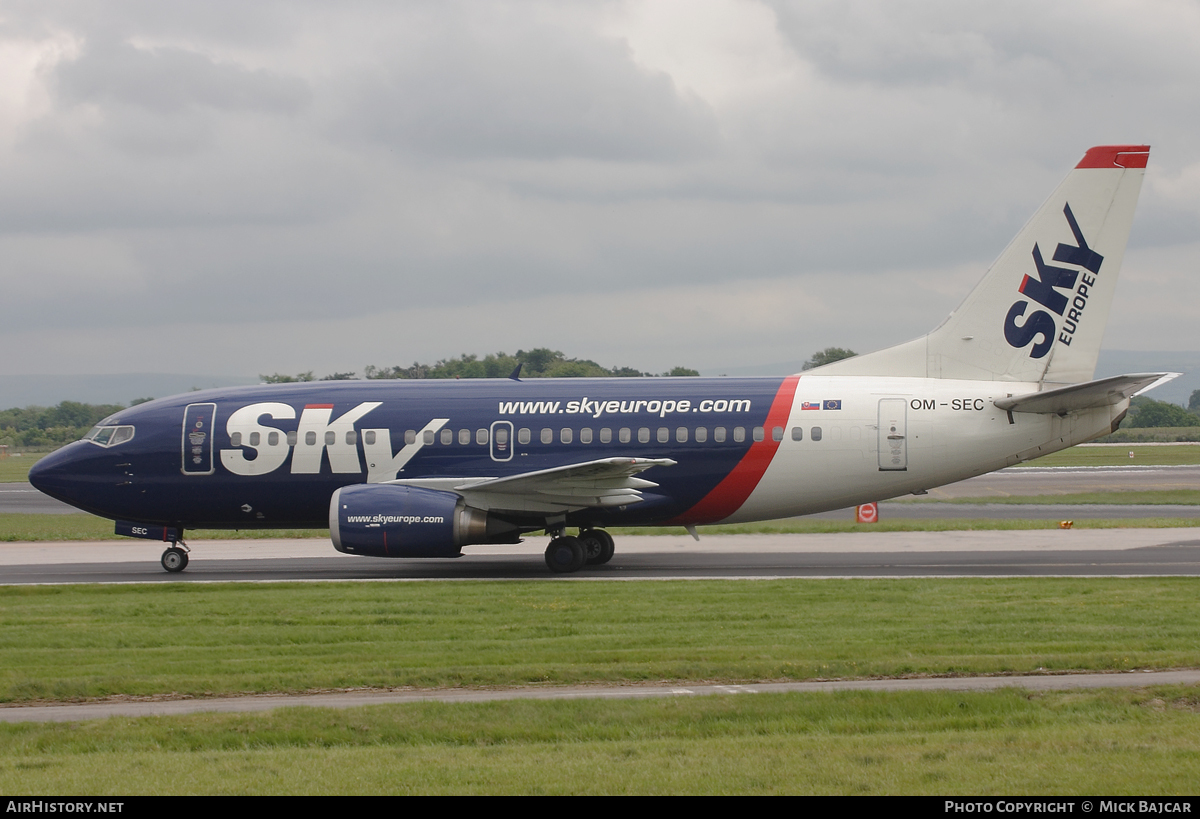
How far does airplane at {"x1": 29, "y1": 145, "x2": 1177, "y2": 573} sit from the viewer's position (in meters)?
23.8

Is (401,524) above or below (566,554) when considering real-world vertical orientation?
above

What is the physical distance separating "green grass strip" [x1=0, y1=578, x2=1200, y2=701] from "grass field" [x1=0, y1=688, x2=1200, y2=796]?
169cm

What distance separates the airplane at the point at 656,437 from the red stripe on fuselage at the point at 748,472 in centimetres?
4

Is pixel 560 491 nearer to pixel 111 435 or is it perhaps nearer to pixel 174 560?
pixel 174 560

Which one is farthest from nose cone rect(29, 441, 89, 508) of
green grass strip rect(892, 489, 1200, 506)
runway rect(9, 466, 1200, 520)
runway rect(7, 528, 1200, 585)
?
green grass strip rect(892, 489, 1200, 506)

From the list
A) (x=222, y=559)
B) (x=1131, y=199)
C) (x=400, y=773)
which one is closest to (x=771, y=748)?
(x=400, y=773)

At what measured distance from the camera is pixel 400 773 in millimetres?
8930

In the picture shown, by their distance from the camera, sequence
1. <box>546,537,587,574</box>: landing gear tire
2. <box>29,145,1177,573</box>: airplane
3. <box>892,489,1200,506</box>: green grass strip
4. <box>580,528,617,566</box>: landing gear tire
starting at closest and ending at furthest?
<box>29,145,1177,573</box>: airplane
<box>546,537,587,574</box>: landing gear tire
<box>580,528,617,566</box>: landing gear tire
<box>892,489,1200,506</box>: green grass strip

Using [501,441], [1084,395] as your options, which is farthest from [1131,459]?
[501,441]

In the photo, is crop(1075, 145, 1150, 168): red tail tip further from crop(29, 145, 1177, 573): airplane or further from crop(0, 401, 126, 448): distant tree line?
crop(0, 401, 126, 448): distant tree line

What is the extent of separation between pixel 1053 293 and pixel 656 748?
58.9 ft

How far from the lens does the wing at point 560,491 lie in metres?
23.4

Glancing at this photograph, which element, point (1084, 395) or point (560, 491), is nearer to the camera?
point (1084, 395)

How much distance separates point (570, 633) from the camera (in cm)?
1595
